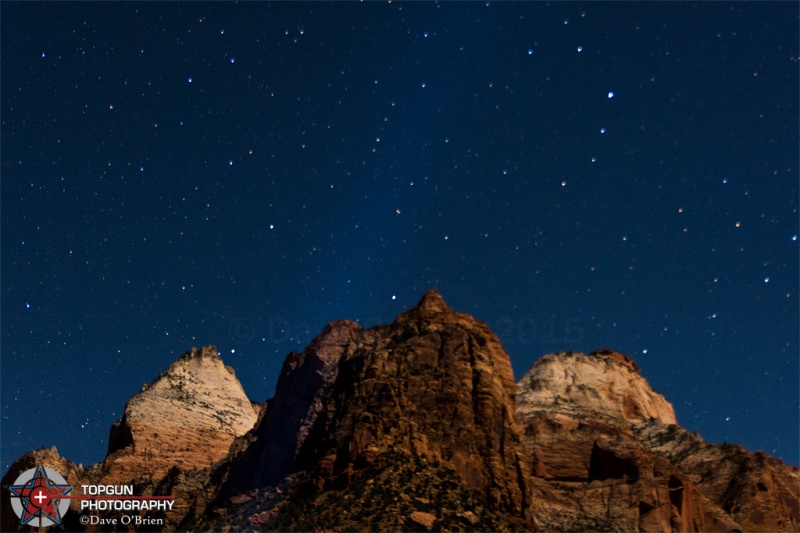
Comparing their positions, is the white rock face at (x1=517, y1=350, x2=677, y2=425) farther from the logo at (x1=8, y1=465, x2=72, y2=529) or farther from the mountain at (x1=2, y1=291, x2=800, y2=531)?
the logo at (x1=8, y1=465, x2=72, y2=529)

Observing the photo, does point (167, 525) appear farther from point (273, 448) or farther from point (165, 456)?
point (165, 456)

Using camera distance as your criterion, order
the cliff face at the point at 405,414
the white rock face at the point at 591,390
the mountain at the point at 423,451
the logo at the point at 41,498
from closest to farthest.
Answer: the mountain at the point at 423,451 < the cliff face at the point at 405,414 < the logo at the point at 41,498 < the white rock face at the point at 591,390

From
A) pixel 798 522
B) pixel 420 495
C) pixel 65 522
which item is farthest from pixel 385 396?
pixel 798 522

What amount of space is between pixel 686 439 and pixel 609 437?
1573 centimetres

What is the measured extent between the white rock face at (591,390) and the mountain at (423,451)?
0.43 m

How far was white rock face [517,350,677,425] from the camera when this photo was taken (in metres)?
146

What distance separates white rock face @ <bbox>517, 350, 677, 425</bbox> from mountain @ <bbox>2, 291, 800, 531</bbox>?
435 mm

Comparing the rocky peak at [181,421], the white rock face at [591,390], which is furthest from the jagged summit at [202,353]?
the white rock face at [591,390]

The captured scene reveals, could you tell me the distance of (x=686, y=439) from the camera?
141750 mm

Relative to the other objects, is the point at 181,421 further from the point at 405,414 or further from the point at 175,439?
the point at 405,414

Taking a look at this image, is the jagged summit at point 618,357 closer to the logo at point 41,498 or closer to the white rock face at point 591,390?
the white rock face at point 591,390

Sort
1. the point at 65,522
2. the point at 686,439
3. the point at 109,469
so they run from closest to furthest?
1. the point at 65,522
2. the point at 109,469
3. the point at 686,439

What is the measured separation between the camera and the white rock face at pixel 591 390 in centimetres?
14562

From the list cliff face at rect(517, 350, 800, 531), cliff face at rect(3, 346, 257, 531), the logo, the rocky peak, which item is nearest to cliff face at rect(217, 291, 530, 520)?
cliff face at rect(3, 346, 257, 531)
